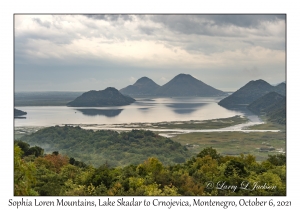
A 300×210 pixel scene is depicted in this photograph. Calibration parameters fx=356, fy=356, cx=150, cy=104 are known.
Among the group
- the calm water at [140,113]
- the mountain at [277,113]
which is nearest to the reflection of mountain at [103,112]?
the calm water at [140,113]

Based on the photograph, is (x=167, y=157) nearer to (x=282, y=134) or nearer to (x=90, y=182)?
(x=282, y=134)

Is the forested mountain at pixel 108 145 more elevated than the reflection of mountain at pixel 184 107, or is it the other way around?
the reflection of mountain at pixel 184 107

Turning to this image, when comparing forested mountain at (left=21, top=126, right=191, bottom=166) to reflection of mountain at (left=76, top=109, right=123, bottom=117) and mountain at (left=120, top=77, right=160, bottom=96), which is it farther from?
mountain at (left=120, top=77, right=160, bottom=96)

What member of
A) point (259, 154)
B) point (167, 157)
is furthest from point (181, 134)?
point (259, 154)

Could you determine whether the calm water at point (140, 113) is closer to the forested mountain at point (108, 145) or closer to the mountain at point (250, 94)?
the mountain at point (250, 94)

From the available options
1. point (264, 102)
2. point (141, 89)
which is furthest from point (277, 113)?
point (141, 89)

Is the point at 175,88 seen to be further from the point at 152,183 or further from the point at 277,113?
the point at 152,183
